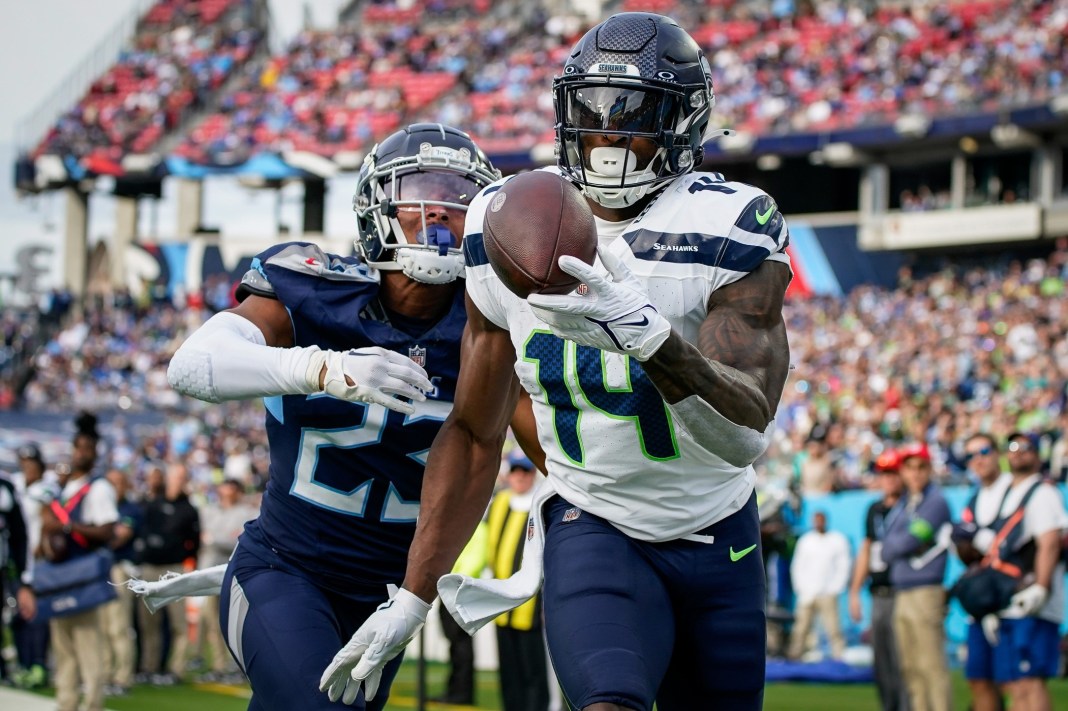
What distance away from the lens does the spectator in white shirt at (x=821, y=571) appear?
11562mm

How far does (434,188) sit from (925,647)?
17.5 feet

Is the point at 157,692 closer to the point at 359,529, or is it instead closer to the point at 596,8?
the point at 359,529

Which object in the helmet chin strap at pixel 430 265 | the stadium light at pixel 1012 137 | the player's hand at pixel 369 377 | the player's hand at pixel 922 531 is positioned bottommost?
the player's hand at pixel 922 531

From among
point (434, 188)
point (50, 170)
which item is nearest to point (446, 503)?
point (434, 188)

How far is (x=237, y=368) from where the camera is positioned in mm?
3482

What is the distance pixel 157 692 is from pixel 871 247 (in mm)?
16297

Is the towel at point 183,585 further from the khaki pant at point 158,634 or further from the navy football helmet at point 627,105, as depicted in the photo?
the khaki pant at point 158,634

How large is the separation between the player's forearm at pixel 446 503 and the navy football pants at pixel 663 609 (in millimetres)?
318

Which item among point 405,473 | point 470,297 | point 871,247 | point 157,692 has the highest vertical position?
point 871,247

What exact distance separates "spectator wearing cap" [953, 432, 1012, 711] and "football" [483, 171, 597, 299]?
530 centimetres

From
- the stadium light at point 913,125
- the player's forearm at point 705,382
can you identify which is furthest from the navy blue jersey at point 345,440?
the stadium light at point 913,125

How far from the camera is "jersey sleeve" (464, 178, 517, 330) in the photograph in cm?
332

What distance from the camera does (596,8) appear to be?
2977cm

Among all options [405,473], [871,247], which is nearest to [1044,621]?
[405,473]
